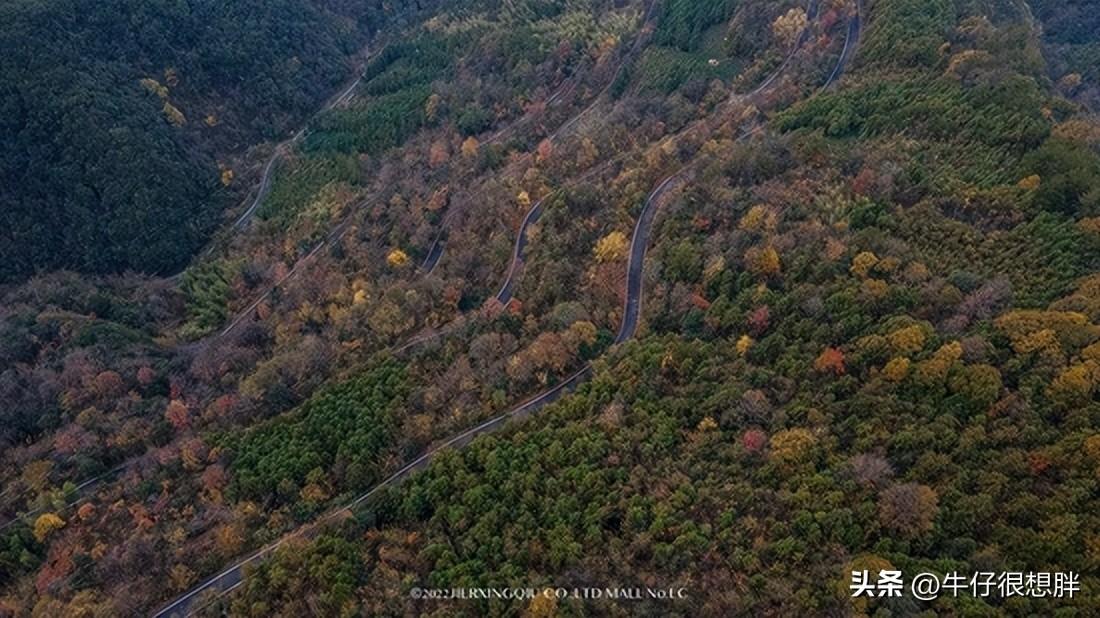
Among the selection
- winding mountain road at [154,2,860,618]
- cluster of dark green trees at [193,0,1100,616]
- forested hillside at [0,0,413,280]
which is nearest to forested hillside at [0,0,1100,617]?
cluster of dark green trees at [193,0,1100,616]

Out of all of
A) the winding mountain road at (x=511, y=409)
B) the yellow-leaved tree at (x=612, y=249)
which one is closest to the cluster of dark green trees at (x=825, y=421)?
the winding mountain road at (x=511, y=409)

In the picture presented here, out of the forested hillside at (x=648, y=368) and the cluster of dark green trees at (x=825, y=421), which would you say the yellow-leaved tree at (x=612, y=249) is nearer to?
the forested hillside at (x=648, y=368)

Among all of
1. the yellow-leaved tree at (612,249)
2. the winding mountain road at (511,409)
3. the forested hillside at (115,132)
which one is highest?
the forested hillside at (115,132)

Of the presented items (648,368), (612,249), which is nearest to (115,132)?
(612,249)

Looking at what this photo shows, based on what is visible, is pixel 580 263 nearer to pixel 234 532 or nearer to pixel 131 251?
pixel 234 532

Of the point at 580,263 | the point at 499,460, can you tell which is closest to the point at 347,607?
the point at 499,460

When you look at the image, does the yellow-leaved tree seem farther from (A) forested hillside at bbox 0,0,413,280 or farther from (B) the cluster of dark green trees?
(A) forested hillside at bbox 0,0,413,280
